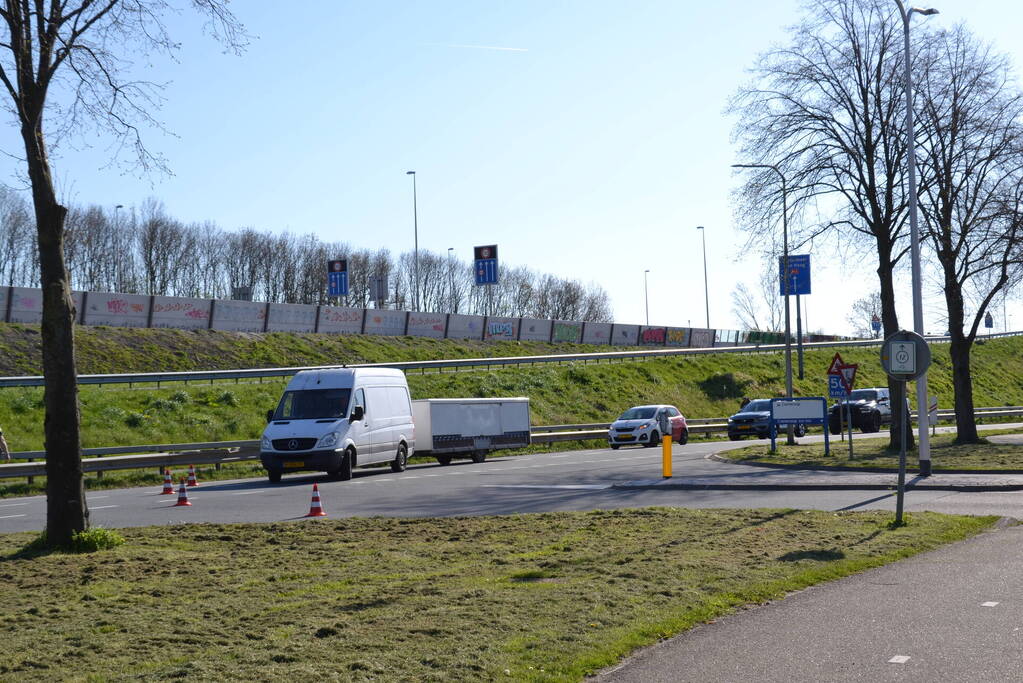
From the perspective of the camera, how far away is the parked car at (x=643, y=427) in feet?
127

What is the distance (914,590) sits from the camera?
29.8 ft

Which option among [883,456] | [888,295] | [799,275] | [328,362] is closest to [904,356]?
[883,456]

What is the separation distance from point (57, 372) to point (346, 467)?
1363 centimetres

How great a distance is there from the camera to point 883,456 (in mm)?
27156

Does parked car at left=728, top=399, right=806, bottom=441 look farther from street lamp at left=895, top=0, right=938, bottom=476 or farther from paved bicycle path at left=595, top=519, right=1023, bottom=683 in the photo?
paved bicycle path at left=595, top=519, right=1023, bottom=683

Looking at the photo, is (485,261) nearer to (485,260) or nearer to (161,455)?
(485,260)

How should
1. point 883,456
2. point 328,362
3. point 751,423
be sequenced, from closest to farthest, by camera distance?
point 883,456, point 751,423, point 328,362

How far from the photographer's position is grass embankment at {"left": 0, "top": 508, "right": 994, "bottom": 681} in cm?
680

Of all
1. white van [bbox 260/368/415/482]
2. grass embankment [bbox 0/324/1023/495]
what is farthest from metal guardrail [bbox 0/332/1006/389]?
white van [bbox 260/368/415/482]

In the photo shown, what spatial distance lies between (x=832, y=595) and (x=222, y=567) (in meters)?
5.76

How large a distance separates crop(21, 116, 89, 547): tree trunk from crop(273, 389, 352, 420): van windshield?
1330cm

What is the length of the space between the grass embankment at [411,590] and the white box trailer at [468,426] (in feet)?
56.8

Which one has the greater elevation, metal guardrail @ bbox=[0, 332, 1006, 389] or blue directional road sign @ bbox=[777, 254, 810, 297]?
blue directional road sign @ bbox=[777, 254, 810, 297]

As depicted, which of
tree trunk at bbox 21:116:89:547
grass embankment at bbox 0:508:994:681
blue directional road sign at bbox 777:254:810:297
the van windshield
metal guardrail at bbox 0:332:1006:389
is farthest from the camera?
metal guardrail at bbox 0:332:1006:389
